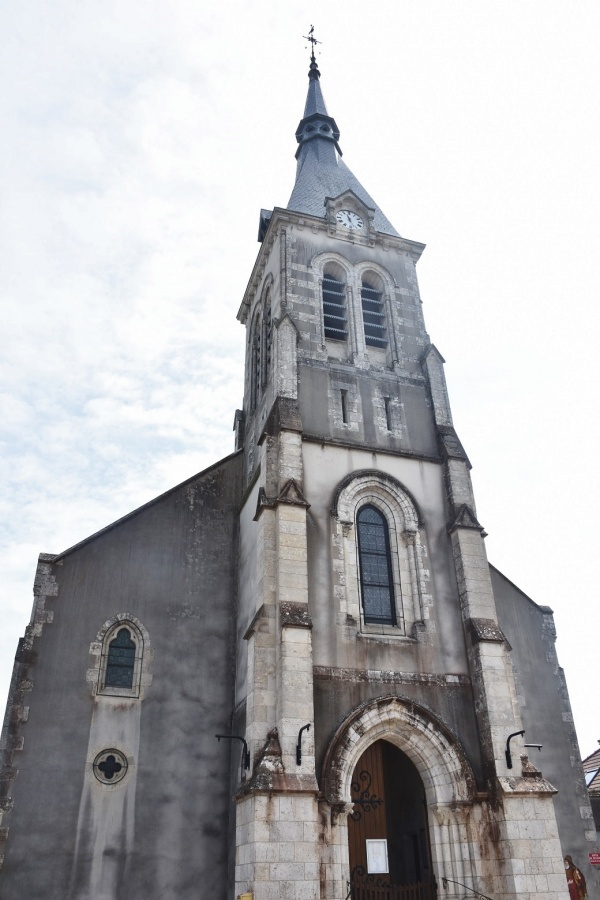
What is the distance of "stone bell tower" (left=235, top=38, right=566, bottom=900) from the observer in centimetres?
1169

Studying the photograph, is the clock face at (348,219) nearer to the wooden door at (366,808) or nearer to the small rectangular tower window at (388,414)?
the small rectangular tower window at (388,414)

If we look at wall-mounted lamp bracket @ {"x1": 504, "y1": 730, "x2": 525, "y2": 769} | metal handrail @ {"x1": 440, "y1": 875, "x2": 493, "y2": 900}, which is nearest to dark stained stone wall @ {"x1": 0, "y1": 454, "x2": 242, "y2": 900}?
metal handrail @ {"x1": 440, "y1": 875, "x2": 493, "y2": 900}

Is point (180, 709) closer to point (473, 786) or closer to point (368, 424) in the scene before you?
point (473, 786)

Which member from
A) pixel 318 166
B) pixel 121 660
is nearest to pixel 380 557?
pixel 121 660

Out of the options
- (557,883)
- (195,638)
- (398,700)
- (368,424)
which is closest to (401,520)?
(368,424)

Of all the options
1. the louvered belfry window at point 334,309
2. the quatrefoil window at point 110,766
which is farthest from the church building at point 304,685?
the louvered belfry window at point 334,309

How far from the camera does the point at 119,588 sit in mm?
14906

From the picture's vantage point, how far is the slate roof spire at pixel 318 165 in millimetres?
20734

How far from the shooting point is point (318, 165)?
2356cm

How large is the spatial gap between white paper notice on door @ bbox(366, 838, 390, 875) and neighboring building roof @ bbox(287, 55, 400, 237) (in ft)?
49.5

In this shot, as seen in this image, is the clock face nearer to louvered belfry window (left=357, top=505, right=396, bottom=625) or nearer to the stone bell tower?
the stone bell tower

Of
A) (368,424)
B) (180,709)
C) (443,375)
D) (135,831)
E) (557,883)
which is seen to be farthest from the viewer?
(443,375)

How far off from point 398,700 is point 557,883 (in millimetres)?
3782

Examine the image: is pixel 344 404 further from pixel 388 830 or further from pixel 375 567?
pixel 388 830
